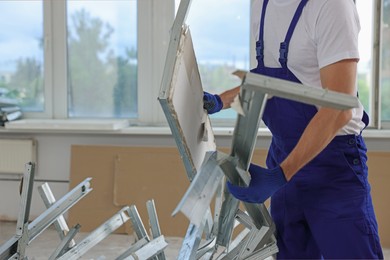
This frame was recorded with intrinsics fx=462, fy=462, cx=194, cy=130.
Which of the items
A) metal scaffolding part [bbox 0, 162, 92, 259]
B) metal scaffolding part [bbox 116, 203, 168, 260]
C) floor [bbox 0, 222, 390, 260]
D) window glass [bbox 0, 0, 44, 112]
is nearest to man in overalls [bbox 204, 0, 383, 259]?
metal scaffolding part [bbox 116, 203, 168, 260]

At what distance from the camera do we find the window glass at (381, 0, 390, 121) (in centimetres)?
311

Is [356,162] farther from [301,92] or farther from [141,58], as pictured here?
[141,58]

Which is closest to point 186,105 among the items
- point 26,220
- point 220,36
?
point 26,220

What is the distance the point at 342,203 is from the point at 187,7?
0.67m

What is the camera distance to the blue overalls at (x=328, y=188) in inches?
49.1

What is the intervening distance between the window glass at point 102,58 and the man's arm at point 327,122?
8.09 ft

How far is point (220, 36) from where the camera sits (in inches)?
130

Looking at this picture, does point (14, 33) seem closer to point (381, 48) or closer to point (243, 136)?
point (381, 48)

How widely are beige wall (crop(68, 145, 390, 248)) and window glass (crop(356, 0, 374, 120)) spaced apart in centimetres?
81

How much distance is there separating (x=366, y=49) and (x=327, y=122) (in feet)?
7.42

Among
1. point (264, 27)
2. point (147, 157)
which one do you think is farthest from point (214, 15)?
point (264, 27)

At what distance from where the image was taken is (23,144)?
11.0 ft

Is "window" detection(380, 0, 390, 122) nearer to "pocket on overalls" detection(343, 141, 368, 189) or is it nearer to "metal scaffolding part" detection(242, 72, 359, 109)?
"pocket on overalls" detection(343, 141, 368, 189)

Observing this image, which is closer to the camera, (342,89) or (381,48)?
(342,89)
